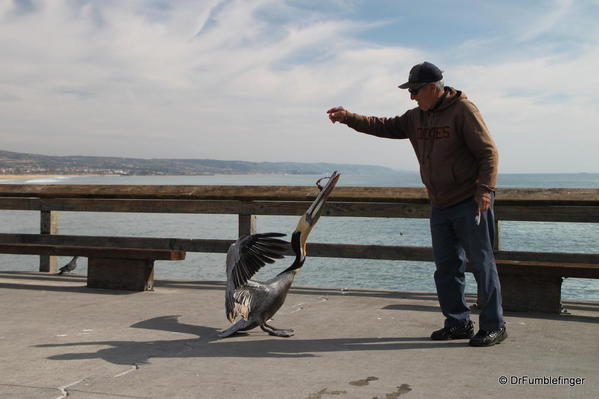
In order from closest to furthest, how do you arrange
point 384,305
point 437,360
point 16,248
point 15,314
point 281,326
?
1. point 437,360
2. point 281,326
3. point 15,314
4. point 384,305
5. point 16,248

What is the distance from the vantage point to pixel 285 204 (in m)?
6.85

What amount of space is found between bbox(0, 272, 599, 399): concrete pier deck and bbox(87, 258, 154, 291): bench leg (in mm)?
427

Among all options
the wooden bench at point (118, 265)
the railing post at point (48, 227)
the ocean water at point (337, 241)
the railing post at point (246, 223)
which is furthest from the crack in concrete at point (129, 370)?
the ocean water at point (337, 241)

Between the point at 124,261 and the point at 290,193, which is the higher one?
the point at 290,193

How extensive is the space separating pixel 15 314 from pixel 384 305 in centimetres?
317

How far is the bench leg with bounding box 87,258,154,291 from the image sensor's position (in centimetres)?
655

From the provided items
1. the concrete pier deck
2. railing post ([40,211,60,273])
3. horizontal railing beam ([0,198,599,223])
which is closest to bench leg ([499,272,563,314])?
the concrete pier deck

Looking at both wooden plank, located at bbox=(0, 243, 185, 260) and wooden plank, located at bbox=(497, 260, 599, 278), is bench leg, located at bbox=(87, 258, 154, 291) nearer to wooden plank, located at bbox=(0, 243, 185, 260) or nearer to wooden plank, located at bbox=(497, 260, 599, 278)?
wooden plank, located at bbox=(0, 243, 185, 260)

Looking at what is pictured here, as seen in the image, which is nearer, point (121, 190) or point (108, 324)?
point (108, 324)

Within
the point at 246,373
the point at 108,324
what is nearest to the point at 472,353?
the point at 246,373

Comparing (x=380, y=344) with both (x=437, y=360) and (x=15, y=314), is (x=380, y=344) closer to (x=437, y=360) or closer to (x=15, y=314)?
(x=437, y=360)

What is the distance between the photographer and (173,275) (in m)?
13.3

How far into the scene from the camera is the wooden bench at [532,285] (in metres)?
5.22

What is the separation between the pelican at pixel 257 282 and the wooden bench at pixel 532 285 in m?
1.49
